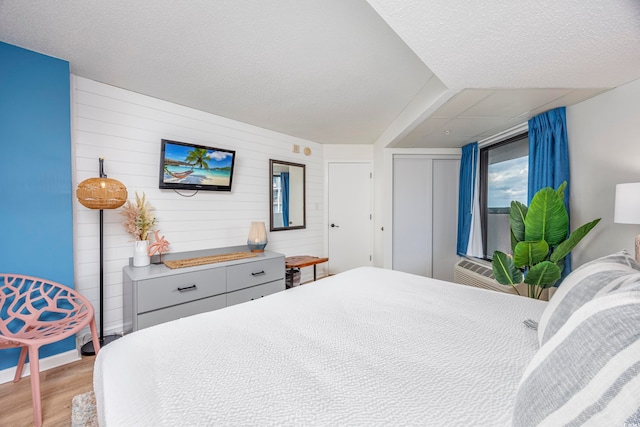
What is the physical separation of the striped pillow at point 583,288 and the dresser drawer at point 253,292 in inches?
91.9

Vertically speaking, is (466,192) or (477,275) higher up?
(466,192)

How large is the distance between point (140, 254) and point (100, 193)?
2.14ft

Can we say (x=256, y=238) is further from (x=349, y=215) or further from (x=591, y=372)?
(x=591, y=372)

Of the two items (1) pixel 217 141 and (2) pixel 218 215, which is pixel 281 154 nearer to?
(1) pixel 217 141

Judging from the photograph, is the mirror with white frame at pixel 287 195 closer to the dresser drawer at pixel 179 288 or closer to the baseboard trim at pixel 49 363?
the dresser drawer at pixel 179 288

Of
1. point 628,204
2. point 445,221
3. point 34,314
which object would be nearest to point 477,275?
point 445,221

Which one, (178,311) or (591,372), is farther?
(178,311)

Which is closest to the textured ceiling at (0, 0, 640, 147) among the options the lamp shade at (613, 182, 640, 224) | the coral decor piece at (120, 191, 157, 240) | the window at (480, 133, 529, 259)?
the window at (480, 133, 529, 259)

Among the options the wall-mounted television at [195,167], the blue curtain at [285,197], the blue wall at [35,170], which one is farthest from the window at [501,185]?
the blue wall at [35,170]

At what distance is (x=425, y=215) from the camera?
4.15 m

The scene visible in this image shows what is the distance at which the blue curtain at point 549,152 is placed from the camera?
232 cm

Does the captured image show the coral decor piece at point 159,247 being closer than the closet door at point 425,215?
Yes

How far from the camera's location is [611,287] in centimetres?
77

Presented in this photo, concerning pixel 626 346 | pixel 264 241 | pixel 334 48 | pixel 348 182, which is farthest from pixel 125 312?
pixel 348 182
